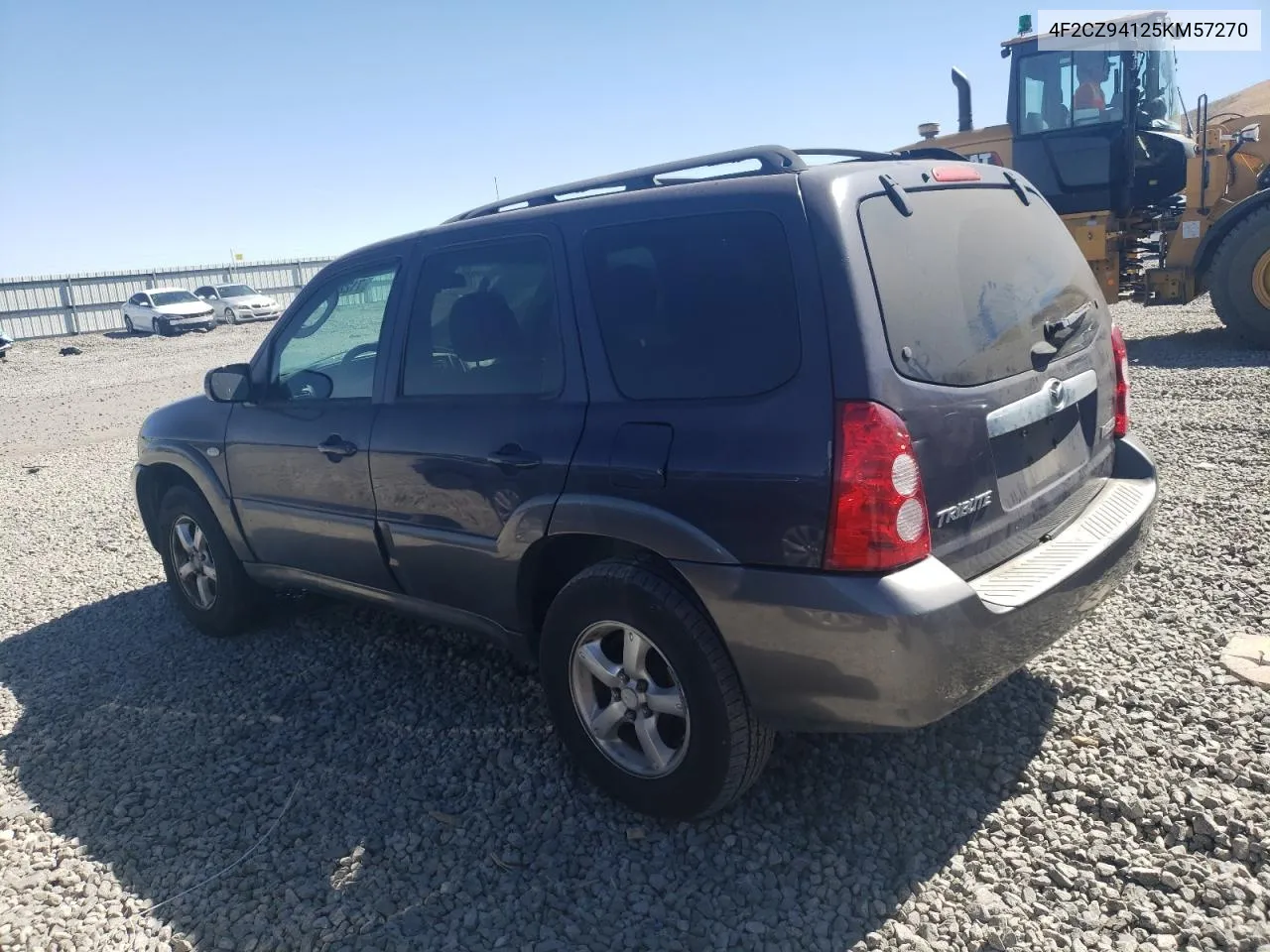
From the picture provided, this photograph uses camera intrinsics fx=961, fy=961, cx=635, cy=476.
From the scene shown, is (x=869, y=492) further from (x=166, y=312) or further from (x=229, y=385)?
(x=166, y=312)

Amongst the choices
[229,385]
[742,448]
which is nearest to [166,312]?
[229,385]

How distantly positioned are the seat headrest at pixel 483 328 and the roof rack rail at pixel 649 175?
1.39 feet

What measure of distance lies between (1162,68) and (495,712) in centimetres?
1150

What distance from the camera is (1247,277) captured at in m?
10.3

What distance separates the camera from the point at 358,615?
5.08 metres

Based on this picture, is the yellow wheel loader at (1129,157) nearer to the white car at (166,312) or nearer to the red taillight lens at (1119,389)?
the red taillight lens at (1119,389)

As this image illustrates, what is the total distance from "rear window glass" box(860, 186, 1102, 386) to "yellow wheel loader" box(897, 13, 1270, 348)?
27.9 ft

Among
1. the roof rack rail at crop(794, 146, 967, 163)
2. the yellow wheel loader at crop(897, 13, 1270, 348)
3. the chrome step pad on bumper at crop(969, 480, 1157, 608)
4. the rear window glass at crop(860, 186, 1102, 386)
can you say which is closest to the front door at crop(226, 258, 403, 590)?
the roof rack rail at crop(794, 146, 967, 163)

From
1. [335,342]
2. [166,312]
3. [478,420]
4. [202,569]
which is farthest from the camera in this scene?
[166,312]

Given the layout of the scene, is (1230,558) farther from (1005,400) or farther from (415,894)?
(415,894)

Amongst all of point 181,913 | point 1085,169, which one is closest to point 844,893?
point 181,913

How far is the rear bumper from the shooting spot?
98.3 inches

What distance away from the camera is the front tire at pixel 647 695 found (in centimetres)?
282

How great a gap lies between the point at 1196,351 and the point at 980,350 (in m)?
9.74
